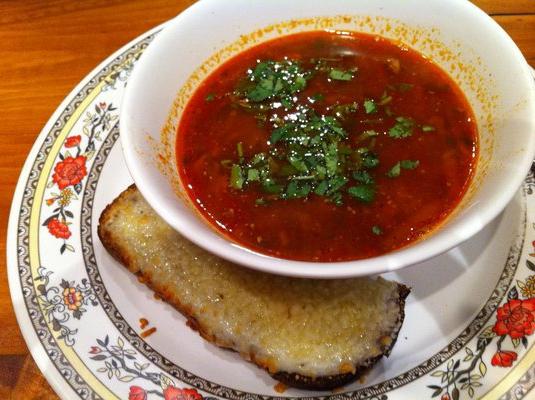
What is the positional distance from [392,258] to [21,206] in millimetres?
1946

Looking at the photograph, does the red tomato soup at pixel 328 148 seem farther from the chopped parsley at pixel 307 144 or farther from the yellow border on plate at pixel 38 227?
the yellow border on plate at pixel 38 227

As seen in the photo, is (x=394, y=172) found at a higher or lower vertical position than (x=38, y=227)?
higher

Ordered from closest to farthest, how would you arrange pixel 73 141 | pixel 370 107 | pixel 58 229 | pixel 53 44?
1. pixel 370 107
2. pixel 58 229
3. pixel 73 141
4. pixel 53 44

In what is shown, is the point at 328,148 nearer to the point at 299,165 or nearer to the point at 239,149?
the point at 299,165

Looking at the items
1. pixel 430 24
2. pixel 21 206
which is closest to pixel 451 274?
pixel 430 24

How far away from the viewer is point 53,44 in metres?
3.74

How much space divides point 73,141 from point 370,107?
165 cm

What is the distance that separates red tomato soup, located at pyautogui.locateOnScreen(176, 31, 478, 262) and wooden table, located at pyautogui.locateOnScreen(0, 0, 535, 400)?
121 cm

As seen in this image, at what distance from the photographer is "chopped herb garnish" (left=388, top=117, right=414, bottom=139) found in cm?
246

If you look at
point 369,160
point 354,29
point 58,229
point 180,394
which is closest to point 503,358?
point 369,160

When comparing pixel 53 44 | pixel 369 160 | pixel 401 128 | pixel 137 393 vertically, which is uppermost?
pixel 401 128

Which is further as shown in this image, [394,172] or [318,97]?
[318,97]

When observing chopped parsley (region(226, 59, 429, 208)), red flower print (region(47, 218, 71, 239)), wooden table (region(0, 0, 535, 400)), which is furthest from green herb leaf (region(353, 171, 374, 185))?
wooden table (region(0, 0, 535, 400))

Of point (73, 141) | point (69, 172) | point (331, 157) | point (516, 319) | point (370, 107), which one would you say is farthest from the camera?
point (73, 141)
